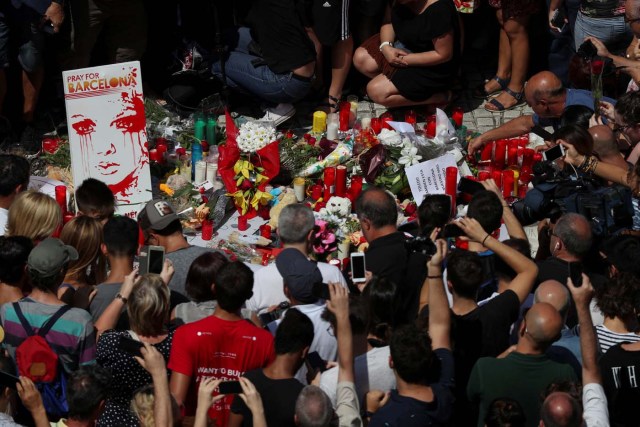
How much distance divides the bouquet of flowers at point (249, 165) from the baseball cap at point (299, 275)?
2638 millimetres

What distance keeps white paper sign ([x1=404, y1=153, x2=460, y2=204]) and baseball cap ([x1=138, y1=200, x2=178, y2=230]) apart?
2.52 m

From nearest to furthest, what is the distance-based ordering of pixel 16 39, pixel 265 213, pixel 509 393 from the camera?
pixel 509 393, pixel 265 213, pixel 16 39

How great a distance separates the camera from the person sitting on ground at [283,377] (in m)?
5.18

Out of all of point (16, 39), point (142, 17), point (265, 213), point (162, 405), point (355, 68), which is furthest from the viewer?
point (355, 68)

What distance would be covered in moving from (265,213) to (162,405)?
14.0 feet

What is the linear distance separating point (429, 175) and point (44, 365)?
428 centimetres

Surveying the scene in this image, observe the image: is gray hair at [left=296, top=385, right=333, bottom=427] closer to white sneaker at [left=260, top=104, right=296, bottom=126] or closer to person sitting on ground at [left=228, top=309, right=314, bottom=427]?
person sitting on ground at [left=228, top=309, right=314, bottom=427]

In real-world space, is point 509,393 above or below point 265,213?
above

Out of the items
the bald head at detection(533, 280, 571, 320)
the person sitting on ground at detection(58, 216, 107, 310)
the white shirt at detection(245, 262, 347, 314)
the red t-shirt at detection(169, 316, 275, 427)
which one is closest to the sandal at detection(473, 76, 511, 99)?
the white shirt at detection(245, 262, 347, 314)

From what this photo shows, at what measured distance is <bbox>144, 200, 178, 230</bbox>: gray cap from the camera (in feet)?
23.1

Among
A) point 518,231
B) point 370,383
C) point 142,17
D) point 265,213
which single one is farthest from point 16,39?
point 370,383

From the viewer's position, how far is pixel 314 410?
4.88 metres

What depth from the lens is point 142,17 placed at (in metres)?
10.5

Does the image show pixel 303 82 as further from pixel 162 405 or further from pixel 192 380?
pixel 162 405
